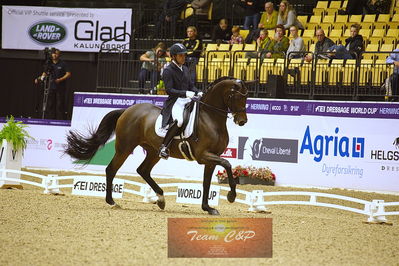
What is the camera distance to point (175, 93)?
12258 millimetres

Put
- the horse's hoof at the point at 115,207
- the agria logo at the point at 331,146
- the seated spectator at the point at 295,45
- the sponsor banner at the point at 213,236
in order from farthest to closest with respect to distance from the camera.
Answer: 1. the seated spectator at the point at 295,45
2. the agria logo at the point at 331,146
3. the horse's hoof at the point at 115,207
4. the sponsor banner at the point at 213,236

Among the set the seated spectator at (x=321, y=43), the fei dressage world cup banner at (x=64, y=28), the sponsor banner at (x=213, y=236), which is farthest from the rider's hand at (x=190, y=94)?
the fei dressage world cup banner at (x=64, y=28)

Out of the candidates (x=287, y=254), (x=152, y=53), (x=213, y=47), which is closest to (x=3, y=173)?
(x=152, y=53)

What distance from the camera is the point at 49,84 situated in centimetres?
2247

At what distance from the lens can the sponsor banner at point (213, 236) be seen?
25.3ft

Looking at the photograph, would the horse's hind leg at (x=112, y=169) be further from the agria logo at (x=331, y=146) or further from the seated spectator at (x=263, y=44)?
the seated spectator at (x=263, y=44)

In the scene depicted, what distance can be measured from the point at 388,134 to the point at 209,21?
349 inches

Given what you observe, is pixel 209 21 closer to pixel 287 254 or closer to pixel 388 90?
pixel 388 90

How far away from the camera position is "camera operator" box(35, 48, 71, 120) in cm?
2239

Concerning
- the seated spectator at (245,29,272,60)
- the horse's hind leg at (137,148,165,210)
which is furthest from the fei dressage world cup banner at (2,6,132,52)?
the horse's hind leg at (137,148,165,210)

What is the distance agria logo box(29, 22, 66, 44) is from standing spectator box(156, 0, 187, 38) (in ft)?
9.67

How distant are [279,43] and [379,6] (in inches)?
148

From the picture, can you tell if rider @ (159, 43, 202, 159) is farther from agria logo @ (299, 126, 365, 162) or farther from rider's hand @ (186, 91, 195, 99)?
agria logo @ (299, 126, 365, 162)

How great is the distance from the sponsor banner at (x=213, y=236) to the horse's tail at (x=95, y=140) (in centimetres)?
620
